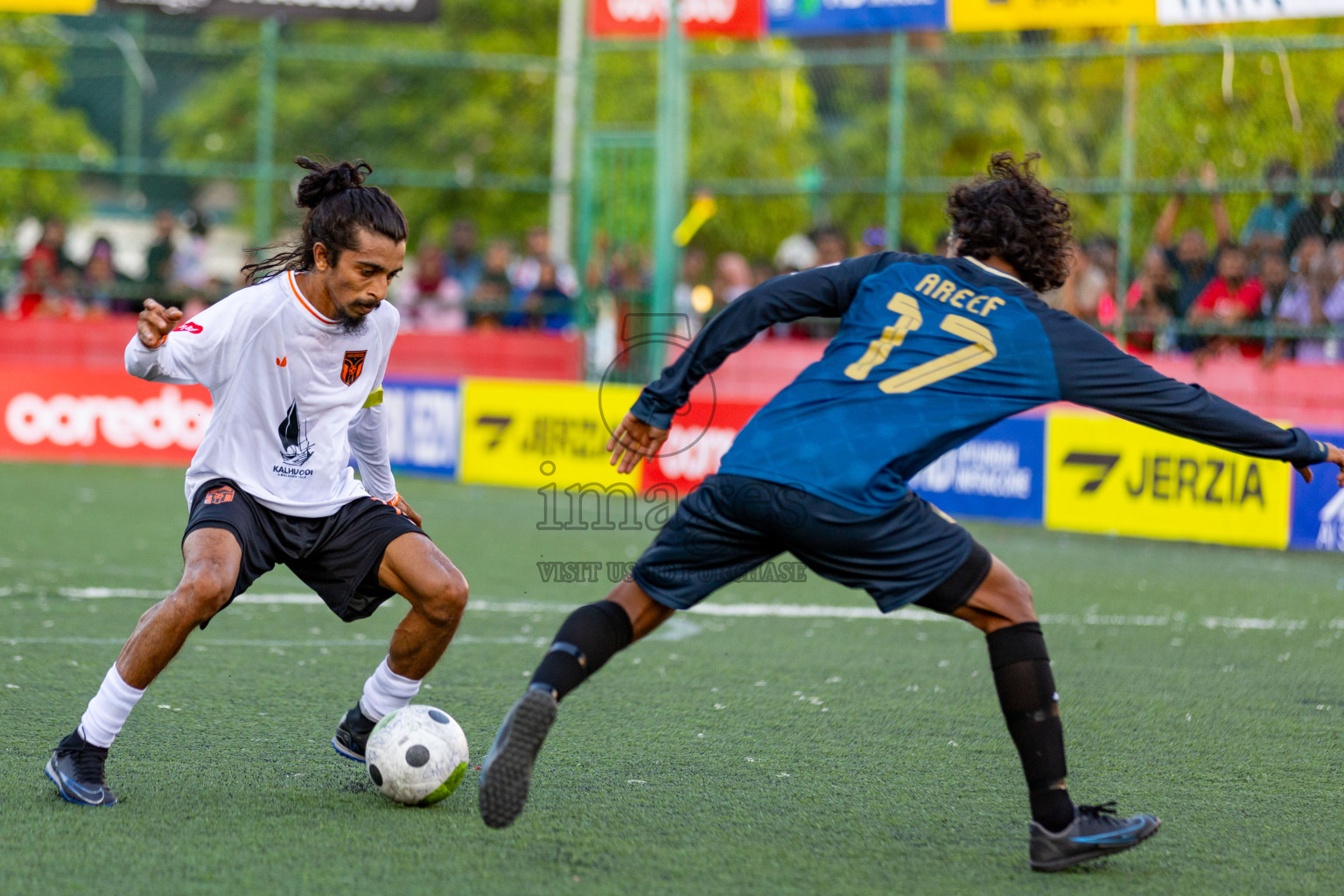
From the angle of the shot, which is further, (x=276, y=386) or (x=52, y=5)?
(x=52, y=5)

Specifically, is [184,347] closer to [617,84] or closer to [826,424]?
[826,424]

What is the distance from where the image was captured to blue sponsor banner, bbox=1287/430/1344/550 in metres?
10.8

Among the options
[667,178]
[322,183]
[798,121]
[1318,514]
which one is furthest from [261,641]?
[798,121]

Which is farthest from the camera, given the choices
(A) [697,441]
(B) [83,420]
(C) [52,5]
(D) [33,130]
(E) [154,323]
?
(D) [33,130]

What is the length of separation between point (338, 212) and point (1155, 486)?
8.29 m

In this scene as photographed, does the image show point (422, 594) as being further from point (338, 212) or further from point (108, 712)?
point (338, 212)

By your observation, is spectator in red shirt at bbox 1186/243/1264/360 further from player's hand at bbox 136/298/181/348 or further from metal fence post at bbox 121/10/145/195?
metal fence post at bbox 121/10/145/195

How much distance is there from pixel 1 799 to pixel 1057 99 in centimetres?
1971

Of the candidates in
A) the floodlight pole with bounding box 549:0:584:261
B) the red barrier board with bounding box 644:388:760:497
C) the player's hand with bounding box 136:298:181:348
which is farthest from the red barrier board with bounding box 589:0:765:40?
the player's hand with bounding box 136:298:181:348

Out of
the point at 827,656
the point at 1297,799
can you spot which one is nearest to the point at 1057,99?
the point at 827,656

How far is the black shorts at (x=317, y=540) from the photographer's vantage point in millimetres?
4621

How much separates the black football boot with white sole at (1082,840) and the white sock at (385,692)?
193 cm

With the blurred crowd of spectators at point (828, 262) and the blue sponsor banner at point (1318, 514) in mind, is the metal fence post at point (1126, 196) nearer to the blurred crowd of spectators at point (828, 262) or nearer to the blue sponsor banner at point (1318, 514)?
the blurred crowd of spectators at point (828, 262)

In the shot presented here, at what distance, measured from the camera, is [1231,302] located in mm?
12984
